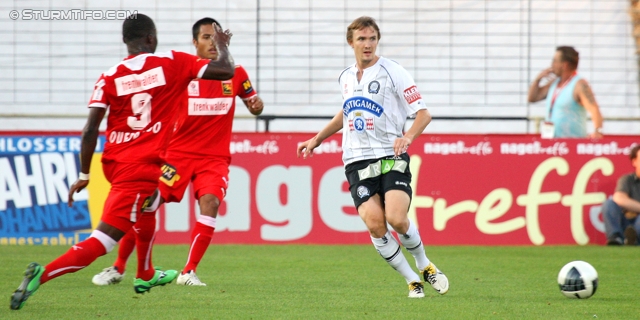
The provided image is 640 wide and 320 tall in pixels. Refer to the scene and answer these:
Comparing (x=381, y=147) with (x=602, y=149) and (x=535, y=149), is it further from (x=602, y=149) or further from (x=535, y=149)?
(x=602, y=149)

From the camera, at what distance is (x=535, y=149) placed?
40.1 ft

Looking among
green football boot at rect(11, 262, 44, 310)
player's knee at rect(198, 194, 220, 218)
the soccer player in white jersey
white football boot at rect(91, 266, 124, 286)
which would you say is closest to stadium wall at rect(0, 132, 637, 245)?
player's knee at rect(198, 194, 220, 218)

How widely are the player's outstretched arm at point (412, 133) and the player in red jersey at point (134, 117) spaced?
1.21 m

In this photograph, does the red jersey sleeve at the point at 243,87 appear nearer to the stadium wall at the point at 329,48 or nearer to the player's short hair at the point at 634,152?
the stadium wall at the point at 329,48

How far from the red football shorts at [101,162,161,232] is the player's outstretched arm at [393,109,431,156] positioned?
1.61 meters

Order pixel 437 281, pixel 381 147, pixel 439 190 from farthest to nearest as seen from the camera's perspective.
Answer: pixel 439 190
pixel 381 147
pixel 437 281

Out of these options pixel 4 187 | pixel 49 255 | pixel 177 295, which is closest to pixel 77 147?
pixel 4 187

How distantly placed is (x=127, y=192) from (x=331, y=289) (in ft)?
6.43

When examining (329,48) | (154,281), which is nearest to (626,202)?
(329,48)

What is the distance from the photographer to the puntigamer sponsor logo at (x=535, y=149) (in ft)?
40.1

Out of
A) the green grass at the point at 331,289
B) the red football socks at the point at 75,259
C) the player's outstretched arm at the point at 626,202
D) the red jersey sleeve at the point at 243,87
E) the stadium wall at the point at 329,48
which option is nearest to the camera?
the red football socks at the point at 75,259

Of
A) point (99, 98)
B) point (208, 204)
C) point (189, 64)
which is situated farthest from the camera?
point (208, 204)

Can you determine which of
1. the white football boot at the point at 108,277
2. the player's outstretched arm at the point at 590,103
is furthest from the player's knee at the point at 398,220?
the player's outstretched arm at the point at 590,103

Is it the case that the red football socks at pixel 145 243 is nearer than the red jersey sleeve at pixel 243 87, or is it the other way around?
the red football socks at pixel 145 243
